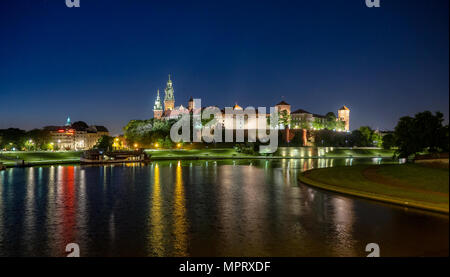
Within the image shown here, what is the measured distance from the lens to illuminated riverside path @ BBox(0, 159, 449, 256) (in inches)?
523

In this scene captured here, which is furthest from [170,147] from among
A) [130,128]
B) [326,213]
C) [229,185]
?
[326,213]

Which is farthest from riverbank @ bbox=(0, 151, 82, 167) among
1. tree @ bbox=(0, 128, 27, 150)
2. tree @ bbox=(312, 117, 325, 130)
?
tree @ bbox=(312, 117, 325, 130)

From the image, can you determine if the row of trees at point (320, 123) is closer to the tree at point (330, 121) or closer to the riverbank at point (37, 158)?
the tree at point (330, 121)

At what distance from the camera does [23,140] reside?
4921 inches

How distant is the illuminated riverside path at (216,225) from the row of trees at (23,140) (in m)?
107

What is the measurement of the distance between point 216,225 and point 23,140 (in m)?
127

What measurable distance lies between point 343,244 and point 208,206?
10.8 metres

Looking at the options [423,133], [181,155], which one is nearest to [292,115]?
[181,155]

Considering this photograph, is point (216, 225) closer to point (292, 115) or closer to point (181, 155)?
point (181, 155)

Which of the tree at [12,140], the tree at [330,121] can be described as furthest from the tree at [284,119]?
the tree at [12,140]

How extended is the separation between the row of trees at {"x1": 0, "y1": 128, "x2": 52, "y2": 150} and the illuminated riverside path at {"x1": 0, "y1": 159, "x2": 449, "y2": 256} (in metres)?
107

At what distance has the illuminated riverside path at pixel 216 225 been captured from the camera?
1330 cm

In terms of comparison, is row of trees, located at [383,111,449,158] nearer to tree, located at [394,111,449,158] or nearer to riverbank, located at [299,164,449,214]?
tree, located at [394,111,449,158]

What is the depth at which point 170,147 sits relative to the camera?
114m
